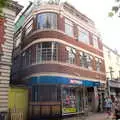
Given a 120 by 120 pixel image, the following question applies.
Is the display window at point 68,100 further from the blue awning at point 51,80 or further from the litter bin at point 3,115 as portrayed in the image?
the litter bin at point 3,115

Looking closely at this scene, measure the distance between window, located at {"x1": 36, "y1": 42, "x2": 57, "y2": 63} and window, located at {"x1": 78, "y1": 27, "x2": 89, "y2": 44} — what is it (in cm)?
504

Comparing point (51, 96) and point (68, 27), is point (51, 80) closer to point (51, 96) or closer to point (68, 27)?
point (51, 96)

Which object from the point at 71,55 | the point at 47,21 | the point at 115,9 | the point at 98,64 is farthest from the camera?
the point at 98,64

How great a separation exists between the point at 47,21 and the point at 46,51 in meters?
3.10

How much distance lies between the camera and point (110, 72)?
120ft

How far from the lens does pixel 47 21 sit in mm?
23469

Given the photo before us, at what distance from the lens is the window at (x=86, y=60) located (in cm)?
2650

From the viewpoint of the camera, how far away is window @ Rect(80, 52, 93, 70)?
26500 millimetres

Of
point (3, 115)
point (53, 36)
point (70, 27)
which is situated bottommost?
point (3, 115)

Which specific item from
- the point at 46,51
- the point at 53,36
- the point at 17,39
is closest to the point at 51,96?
the point at 46,51

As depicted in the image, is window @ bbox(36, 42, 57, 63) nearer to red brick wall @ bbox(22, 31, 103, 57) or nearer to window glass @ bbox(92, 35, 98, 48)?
red brick wall @ bbox(22, 31, 103, 57)

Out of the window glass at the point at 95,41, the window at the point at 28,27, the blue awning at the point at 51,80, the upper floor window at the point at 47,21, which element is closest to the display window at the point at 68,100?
the blue awning at the point at 51,80

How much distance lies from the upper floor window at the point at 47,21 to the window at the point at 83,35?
14.3 ft

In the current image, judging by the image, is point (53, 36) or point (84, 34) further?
point (84, 34)
